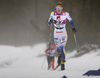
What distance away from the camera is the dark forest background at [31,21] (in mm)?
2359

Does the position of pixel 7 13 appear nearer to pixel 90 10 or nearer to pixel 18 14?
pixel 18 14

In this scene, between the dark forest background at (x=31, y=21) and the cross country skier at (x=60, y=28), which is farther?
the dark forest background at (x=31, y=21)

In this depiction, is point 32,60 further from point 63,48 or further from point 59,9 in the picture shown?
point 59,9

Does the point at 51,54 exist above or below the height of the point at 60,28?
below

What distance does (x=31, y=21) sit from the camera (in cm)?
238

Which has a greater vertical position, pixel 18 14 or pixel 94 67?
pixel 18 14

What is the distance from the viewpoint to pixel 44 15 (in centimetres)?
237

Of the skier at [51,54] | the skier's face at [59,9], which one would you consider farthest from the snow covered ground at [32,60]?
the skier's face at [59,9]

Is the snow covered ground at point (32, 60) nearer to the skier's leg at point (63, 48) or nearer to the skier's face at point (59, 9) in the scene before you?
the skier's leg at point (63, 48)

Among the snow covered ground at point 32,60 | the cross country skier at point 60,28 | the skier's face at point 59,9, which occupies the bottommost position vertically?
the snow covered ground at point 32,60

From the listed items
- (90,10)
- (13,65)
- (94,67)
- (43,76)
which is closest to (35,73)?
(43,76)

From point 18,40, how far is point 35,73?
0.46m

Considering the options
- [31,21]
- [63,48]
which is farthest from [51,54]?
[31,21]

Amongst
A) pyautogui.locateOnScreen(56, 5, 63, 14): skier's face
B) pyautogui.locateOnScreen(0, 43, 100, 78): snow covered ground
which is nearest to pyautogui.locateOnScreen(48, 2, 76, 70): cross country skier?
pyautogui.locateOnScreen(56, 5, 63, 14): skier's face
